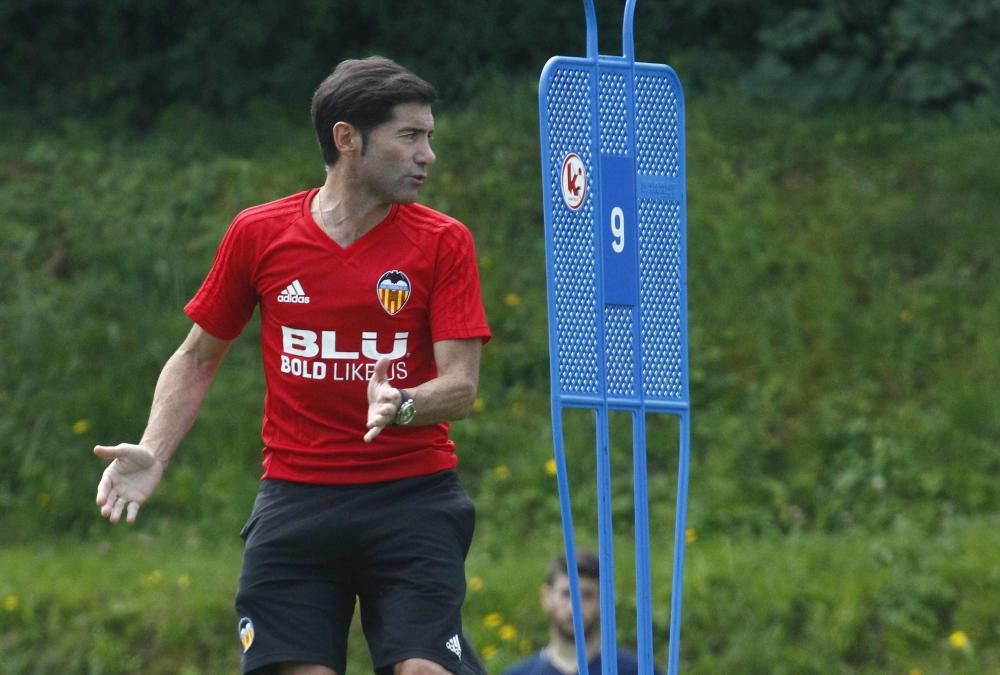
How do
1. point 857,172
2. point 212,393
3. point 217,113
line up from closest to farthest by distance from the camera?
point 212,393
point 857,172
point 217,113

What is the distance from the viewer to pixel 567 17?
12.7 meters

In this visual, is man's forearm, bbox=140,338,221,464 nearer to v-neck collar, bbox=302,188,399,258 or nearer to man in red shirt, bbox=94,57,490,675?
man in red shirt, bbox=94,57,490,675

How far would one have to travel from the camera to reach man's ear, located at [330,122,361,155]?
4527 millimetres

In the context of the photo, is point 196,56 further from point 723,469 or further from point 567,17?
point 723,469

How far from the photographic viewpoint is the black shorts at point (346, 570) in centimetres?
446

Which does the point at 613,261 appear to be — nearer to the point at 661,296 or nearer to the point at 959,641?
the point at 661,296

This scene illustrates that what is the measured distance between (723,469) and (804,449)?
1.51ft

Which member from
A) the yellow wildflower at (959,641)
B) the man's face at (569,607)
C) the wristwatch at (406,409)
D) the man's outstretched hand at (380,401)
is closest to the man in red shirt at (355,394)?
the wristwatch at (406,409)

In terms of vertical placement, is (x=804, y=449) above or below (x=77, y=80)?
below

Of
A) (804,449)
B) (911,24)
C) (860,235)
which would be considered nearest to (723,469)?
(804,449)

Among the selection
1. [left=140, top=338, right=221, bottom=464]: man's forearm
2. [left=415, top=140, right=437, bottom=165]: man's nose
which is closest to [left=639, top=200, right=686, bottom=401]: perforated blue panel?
[left=415, top=140, right=437, bottom=165]: man's nose

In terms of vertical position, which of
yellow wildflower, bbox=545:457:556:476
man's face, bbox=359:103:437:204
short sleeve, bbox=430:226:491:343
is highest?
man's face, bbox=359:103:437:204

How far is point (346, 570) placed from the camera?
457cm

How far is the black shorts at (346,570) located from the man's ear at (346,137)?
834mm
